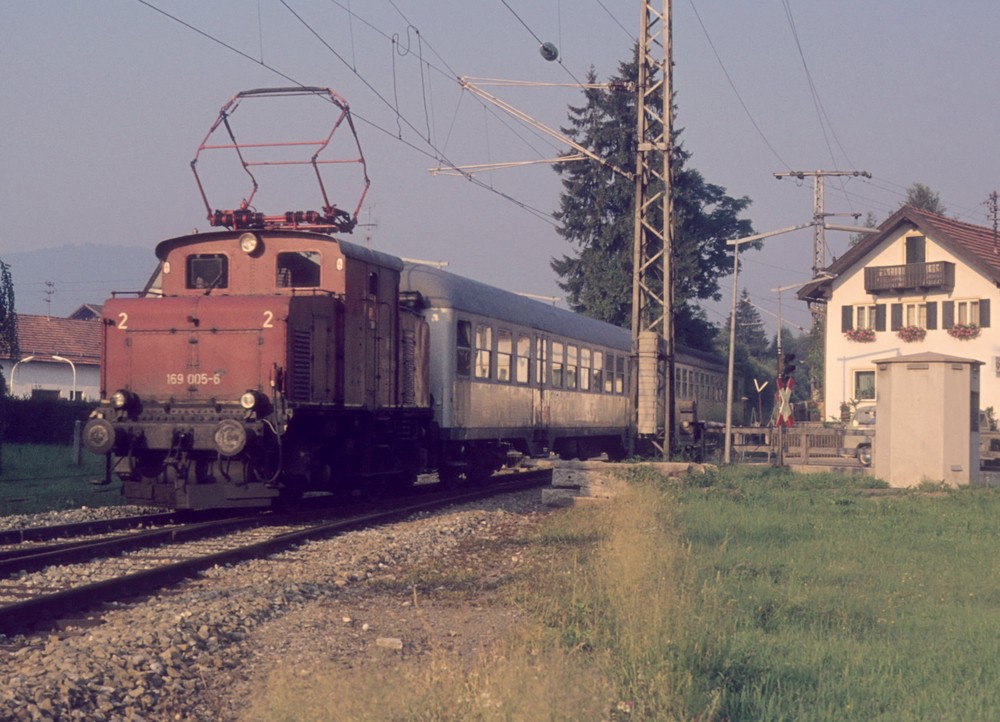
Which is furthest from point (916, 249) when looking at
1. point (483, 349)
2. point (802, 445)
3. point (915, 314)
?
point (483, 349)

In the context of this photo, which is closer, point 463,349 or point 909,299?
point 463,349

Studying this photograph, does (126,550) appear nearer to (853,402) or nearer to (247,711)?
(247,711)

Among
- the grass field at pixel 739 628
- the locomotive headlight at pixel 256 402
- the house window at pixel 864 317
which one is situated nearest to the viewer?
the grass field at pixel 739 628

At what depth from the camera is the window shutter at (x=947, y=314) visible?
47125 mm

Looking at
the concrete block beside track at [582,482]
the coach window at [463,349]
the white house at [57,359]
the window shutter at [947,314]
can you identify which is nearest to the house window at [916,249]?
the window shutter at [947,314]

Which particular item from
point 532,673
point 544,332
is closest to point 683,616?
point 532,673

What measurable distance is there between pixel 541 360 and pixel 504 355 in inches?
85.0

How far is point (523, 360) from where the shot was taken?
22.0 m

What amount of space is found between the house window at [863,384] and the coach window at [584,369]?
26230 millimetres

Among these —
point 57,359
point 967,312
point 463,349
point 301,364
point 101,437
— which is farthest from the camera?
point 57,359

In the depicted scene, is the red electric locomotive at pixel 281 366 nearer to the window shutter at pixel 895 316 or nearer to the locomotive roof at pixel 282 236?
the locomotive roof at pixel 282 236

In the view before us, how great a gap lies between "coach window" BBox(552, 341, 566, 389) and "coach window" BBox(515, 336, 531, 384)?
1.56 meters

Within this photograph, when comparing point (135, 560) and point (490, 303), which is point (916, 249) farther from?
point (135, 560)

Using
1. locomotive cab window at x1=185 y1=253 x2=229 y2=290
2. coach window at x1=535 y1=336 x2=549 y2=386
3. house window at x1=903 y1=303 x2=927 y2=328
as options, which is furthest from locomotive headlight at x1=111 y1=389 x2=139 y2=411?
house window at x1=903 y1=303 x2=927 y2=328
